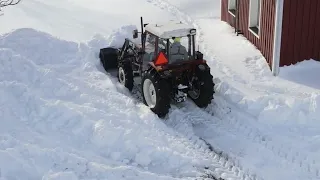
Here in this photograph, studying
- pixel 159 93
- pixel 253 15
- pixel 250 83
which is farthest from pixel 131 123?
pixel 253 15

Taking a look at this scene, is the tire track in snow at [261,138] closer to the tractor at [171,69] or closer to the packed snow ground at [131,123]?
the packed snow ground at [131,123]

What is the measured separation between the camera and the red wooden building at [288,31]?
1148cm

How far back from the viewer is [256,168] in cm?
827

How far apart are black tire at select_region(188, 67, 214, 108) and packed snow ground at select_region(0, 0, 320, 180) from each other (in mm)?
243

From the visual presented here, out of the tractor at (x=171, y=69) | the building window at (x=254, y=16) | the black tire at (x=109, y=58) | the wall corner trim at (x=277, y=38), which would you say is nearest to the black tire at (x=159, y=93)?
the tractor at (x=171, y=69)

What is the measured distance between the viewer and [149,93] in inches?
403

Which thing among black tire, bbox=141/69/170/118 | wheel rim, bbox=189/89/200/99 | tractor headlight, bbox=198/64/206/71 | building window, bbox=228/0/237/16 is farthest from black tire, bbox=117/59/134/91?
building window, bbox=228/0/237/16

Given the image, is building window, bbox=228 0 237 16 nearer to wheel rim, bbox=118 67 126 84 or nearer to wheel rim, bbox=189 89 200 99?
wheel rim, bbox=118 67 126 84

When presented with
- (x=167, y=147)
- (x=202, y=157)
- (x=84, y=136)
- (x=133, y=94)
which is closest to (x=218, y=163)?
(x=202, y=157)

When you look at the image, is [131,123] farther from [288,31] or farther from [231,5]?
[231,5]

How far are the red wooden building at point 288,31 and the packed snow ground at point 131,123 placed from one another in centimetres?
37

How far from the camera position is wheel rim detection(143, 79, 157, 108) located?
10.1m

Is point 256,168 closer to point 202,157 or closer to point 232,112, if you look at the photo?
point 202,157

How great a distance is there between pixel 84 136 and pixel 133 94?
257 centimetres
